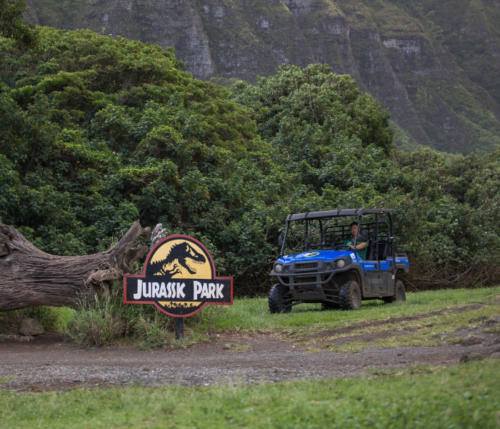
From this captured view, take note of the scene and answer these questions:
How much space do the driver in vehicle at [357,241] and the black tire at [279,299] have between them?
1.74m

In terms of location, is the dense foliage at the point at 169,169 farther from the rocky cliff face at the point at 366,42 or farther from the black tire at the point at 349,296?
the rocky cliff face at the point at 366,42

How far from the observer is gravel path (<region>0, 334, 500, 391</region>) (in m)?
9.43

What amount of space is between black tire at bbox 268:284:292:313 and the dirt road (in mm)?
4507

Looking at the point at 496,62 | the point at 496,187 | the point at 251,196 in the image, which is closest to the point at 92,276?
the point at 251,196

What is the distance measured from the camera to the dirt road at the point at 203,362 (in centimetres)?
944

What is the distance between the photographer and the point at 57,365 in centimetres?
1109

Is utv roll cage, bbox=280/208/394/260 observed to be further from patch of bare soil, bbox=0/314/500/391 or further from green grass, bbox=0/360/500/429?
green grass, bbox=0/360/500/429

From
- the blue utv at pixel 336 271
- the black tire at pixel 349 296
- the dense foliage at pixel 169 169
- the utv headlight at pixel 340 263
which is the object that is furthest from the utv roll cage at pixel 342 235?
the dense foliage at pixel 169 169

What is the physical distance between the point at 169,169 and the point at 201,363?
1427cm

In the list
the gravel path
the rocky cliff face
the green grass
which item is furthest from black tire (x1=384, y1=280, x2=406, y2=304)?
the rocky cliff face

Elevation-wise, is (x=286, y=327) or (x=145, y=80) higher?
(x=145, y=80)

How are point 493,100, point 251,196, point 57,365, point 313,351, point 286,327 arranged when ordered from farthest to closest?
point 493,100 < point 251,196 < point 286,327 < point 313,351 < point 57,365

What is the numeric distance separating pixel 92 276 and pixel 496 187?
30086 millimetres

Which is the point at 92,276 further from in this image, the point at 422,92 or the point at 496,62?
the point at 496,62
